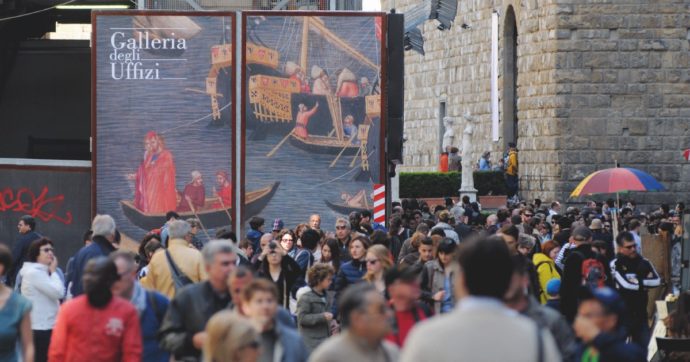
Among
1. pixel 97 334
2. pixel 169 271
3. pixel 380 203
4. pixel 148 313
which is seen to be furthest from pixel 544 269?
pixel 380 203

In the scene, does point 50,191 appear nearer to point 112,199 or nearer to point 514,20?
point 112,199

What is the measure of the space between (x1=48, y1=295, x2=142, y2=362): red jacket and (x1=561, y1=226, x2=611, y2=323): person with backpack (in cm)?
497

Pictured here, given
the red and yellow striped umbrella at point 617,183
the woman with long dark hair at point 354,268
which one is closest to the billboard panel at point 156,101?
the red and yellow striped umbrella at point 617,183

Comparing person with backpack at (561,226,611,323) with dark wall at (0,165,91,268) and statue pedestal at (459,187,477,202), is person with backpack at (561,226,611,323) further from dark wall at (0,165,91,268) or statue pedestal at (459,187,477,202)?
statue pedestal at (459,187,477,202)

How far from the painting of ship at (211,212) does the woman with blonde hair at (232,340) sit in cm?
1385

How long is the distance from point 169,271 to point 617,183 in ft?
38.4

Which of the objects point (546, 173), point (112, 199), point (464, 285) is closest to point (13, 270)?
point (112, 199)

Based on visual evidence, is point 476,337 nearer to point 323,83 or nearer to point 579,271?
point 579,271

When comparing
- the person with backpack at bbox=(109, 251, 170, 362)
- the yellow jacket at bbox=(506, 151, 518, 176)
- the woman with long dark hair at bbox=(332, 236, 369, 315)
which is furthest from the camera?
the yellow jacket at bbox=(506, 151, 518, 176)

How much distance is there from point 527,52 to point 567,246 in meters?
19.7

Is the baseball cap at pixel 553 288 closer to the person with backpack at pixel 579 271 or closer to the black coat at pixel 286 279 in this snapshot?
the person with backpack at pixel 579 271

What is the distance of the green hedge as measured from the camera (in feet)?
121

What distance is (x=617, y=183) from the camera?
2245cm

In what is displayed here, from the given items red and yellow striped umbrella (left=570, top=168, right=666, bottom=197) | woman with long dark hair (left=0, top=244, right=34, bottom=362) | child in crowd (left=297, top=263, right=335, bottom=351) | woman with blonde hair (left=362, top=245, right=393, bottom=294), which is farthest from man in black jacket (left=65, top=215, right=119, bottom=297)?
red and yellow striped umbrella (left=570, top=168, right=666, bottom=197)
